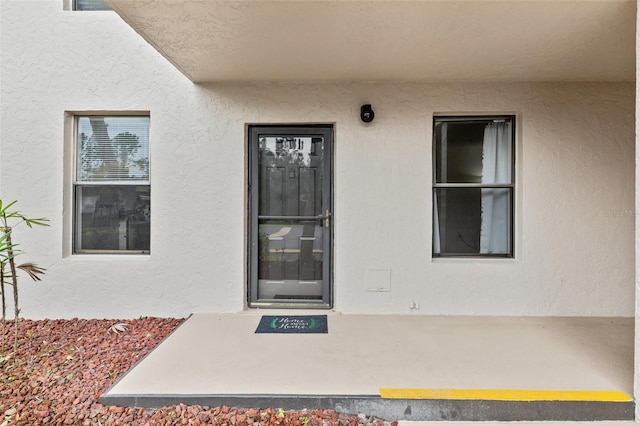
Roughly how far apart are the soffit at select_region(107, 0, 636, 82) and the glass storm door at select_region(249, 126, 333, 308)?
26.7 inches

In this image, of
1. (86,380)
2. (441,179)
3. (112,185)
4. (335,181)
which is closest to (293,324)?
(335,181)

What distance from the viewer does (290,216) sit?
3.80 m

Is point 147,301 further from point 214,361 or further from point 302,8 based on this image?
point 302,8

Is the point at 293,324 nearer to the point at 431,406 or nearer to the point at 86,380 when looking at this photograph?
the point at 431,406

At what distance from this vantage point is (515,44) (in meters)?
2.81

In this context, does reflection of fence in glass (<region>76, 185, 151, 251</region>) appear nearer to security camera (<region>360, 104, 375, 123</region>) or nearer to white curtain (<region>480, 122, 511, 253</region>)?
security camera (<region>360, 104, 375, 123</region>)

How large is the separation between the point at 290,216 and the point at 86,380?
2240mm

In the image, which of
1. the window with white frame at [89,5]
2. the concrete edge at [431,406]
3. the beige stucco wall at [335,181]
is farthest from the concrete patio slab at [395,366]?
the window with white frame at [89,5]

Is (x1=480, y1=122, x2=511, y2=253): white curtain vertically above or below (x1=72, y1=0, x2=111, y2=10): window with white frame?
below

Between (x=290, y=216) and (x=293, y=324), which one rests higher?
(x=290, y=216)

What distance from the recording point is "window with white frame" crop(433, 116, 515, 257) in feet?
12.4

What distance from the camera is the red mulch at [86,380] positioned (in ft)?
6.68

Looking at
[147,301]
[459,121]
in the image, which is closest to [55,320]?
[147,301]

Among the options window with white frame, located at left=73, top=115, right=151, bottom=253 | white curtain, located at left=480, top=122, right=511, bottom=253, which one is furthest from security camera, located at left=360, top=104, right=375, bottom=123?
window with white frame, located at left=73, top=115, right=151, bottom=253
